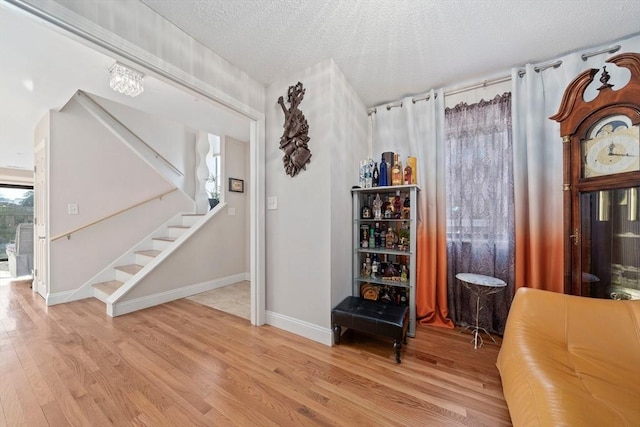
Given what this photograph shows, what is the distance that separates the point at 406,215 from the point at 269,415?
191 centimetres

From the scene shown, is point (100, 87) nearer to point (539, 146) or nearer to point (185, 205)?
point (185, 205)

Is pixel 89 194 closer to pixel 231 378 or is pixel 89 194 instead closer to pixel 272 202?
pixel 272 202

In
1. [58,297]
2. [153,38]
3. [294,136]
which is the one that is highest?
[153,38]

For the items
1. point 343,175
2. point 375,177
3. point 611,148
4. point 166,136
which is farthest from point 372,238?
point 166,136

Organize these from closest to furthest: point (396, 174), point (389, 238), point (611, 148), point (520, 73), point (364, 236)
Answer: point (611, 148)
point (520, 73)
point (396, 174)
point (389, 238)
point (364, 236)

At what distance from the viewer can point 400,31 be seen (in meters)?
1.72

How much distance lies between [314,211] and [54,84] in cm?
302

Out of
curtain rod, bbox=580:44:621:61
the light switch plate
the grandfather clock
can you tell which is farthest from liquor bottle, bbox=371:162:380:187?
curtain rod, bbox=580:44:621:61

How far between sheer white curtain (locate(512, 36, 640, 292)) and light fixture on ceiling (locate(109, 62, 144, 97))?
351cm

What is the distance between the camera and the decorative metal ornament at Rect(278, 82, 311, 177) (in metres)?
2.15

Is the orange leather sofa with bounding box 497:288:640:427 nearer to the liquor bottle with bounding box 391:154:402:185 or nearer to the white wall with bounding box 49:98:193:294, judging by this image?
the liquor bottle with bounding box 391:154:402:185

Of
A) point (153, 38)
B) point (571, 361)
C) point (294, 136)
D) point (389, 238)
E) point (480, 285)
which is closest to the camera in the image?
point (571, 361)

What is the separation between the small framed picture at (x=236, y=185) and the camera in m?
4.07

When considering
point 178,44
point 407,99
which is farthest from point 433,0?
point 178,44
